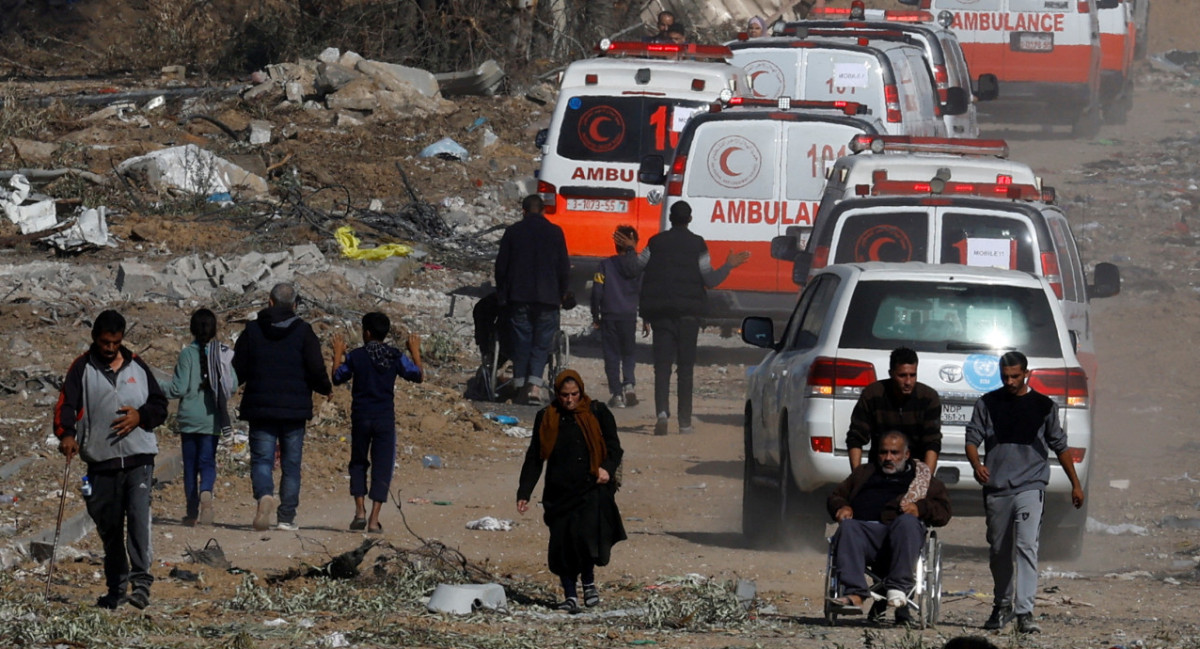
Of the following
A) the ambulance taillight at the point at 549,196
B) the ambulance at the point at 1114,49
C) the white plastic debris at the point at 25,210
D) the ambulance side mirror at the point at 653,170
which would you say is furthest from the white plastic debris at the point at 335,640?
the ambulance at the point at 1114,49

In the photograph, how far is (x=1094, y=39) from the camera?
2803 cm

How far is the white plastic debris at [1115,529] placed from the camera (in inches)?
447

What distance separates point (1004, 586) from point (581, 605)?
1.85m

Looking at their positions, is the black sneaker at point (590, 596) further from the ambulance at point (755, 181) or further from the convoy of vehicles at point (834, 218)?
the ambulance at point (755, 181)

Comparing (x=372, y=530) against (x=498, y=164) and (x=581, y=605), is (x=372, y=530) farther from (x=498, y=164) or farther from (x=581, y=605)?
(x=498, y=164)

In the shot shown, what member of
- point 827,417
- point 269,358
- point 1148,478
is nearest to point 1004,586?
point 827,417

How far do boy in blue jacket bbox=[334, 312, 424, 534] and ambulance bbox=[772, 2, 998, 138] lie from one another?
36.8 ft

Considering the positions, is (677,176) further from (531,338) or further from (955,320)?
(955,320)

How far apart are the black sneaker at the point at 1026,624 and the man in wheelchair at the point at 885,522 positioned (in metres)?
0.44

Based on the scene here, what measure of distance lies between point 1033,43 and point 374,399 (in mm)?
19227

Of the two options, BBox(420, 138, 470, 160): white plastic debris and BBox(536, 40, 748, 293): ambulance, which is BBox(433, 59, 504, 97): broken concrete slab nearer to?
BBox(420, 138, 470, 160): white plastic debris

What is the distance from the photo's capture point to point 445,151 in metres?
24.2

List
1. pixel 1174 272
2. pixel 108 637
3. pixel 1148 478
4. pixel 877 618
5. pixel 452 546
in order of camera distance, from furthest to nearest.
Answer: pixel 1174 272 < pixel 1148 478 < pixel 452 546 < pixel 877 618 < pixel 108 637

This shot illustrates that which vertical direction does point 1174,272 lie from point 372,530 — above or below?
above
